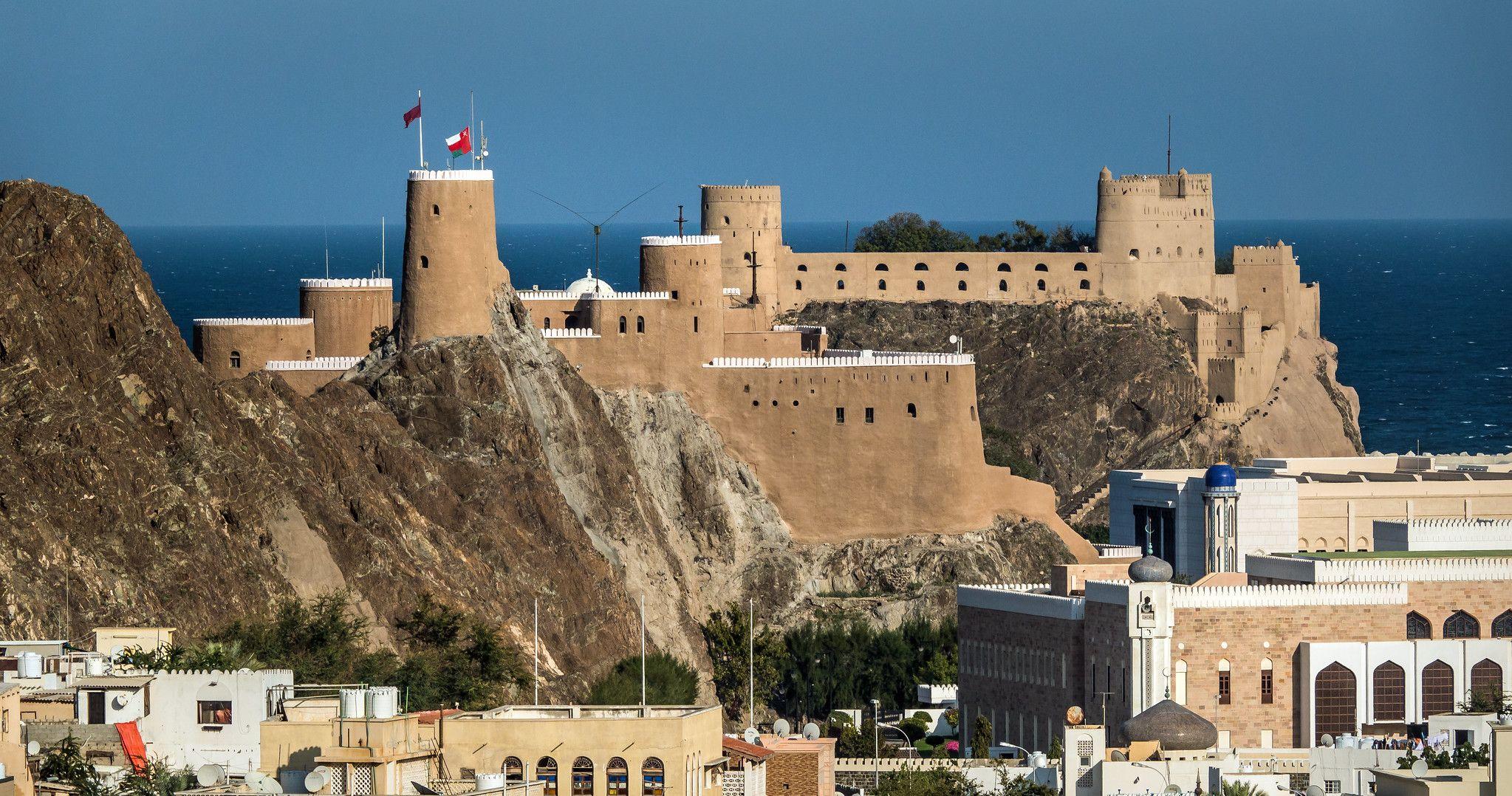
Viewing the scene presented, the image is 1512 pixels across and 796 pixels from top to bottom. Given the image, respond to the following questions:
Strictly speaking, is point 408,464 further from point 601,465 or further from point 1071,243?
point 1071,243

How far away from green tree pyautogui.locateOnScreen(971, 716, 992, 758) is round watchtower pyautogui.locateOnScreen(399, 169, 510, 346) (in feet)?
83.1

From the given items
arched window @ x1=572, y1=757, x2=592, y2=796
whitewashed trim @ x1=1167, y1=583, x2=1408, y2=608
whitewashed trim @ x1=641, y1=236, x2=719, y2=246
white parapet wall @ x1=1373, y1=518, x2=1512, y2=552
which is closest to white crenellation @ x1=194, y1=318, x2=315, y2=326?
whitewashed trim @ x1=641, y1=236, x2=719, y2=246

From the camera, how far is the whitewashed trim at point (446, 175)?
396 feet

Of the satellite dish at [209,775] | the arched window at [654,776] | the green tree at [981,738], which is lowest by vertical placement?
the green tree at [981,738]

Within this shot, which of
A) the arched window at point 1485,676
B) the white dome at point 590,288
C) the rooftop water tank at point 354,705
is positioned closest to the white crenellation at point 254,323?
the white dome at point 590,288

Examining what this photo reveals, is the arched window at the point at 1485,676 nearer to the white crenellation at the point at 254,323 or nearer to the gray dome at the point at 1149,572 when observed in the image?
the gray dome at the point at 1149,572

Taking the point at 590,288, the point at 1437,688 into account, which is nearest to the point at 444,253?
the point at 590,288

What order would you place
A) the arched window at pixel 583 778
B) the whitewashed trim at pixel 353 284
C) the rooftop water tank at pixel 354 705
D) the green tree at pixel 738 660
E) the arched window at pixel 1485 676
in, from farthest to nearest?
1. the whitewashed trim at pixel 353 284
2. the green tree at pixel 738 660
3. the arched window at pixel 1485 676
4. the arched window at pixel 583 778
5. the rooftop water tank at pixel 354 705

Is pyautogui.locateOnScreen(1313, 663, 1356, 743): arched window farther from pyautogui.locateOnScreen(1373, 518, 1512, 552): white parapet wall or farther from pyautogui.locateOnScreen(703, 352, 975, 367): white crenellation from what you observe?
pyautogui.locateOnScreen(703, 352, 975, 367): white crenellation

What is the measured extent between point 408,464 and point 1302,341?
79601 millimetres

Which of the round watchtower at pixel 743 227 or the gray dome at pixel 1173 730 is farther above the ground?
the round watchtower at pixel 743 227

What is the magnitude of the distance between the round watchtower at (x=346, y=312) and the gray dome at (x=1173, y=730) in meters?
51.9

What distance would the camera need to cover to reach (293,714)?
64.1m

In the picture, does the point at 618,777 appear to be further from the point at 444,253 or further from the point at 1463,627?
the point at 444,253
